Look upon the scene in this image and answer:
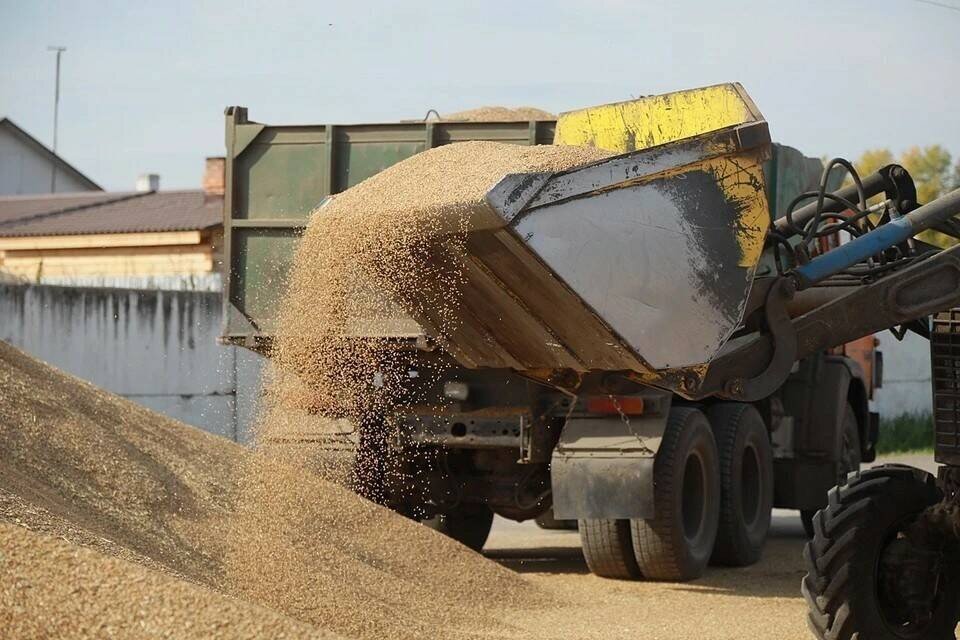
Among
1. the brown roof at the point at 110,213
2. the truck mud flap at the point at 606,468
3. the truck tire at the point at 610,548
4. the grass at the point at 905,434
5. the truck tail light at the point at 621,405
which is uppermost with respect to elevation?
the brown roof at the point at 110,213

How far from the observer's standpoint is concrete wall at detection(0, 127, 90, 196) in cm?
4210

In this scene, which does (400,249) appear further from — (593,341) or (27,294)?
(27,294)

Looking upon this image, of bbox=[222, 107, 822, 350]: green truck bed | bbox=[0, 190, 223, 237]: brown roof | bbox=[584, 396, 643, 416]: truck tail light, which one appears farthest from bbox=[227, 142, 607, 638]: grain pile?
bbox=[0, 190, 223, 237]: brown roof

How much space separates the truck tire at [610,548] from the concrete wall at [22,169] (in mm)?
35324

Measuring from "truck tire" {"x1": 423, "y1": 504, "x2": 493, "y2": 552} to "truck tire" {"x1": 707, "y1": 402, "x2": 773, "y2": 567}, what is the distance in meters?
1.69

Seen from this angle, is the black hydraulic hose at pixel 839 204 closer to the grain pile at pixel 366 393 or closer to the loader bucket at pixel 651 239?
the loader bucket at pixel 651 239

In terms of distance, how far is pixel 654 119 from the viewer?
6898 millimetres

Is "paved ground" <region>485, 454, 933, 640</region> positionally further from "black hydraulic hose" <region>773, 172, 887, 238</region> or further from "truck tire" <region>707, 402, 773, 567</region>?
"black hydraulic hose" <region>773, 172, 887, 238</region>

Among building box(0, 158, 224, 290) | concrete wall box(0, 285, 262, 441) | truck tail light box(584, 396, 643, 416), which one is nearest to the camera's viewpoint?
truck tail light box(584, 396, 643, 416)

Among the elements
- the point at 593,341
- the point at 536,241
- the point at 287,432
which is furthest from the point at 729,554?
the point at 536,241

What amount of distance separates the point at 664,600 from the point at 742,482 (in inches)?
87.9

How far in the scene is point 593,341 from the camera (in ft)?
19.4

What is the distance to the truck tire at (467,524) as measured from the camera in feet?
34.5

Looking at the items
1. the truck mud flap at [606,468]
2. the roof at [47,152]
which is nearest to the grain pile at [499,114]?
the truck mud flap at [606,468]
